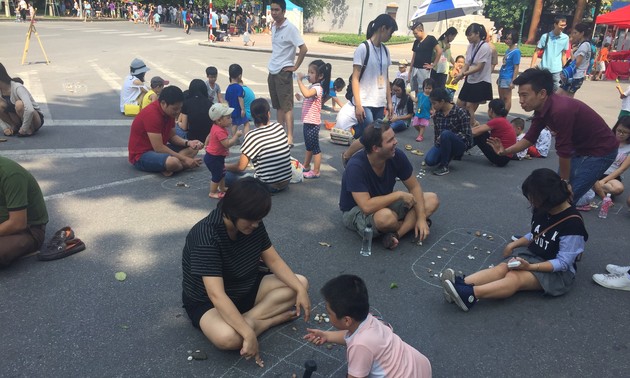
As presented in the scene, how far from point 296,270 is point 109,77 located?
40.6 feet

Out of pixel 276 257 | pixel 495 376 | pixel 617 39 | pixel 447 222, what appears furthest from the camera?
pixel 617 39

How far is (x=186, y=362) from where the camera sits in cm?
316

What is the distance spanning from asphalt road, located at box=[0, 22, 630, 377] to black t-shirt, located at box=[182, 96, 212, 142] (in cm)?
90

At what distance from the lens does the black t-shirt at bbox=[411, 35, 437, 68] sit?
10.5 metres

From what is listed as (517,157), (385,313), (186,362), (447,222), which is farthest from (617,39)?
(186,362)

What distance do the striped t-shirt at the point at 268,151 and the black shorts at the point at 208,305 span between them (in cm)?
249

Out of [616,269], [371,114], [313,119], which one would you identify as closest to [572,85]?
[371,114]

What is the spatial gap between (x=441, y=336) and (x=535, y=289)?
1.10 m

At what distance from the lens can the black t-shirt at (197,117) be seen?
7457mm

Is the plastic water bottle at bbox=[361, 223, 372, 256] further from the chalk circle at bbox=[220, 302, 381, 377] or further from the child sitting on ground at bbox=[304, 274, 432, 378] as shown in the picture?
the child sitting on ground at bbox=[304, 274, 432, 378]

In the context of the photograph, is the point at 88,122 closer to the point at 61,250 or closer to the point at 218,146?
the point at 218,146

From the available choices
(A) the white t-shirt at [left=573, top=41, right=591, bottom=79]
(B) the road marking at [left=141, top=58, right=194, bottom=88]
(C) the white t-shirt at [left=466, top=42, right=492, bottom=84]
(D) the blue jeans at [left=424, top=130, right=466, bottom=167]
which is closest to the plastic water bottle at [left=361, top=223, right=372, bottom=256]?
(D) the blue jeans at [left=424, top=130, right=466, bottom=167]

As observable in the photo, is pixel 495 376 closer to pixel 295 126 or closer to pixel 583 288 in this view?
pixel 583 288

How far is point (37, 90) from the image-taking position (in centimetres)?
1179
